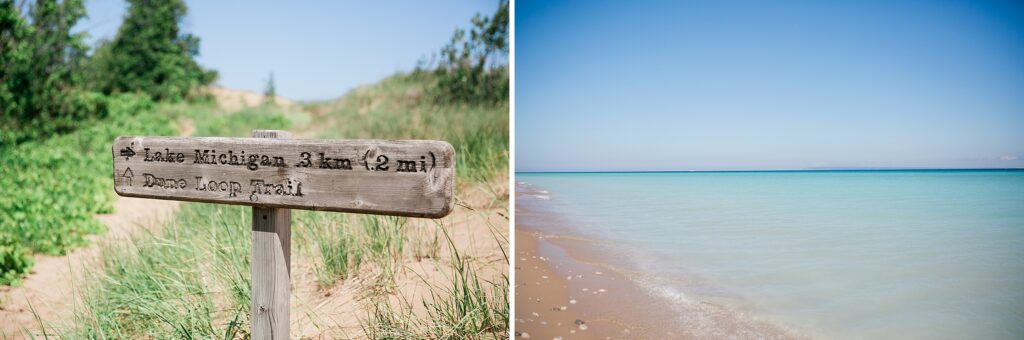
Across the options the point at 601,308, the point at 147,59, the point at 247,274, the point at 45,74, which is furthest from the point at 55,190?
the point at 147,59

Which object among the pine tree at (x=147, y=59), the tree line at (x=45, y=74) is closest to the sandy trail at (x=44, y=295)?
the tree line at (x=45, y=74)

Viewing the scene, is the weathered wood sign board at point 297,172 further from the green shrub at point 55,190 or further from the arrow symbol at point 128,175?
the green shrub at point 55,190

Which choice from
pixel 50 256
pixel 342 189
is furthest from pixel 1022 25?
pixel 50 256

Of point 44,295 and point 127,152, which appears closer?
point 127,152

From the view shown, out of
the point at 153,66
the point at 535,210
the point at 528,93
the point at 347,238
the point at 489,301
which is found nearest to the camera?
the point at 489,301

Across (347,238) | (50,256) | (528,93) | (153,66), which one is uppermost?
(153,66)

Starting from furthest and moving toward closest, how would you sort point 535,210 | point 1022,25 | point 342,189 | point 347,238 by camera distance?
point 535,210 < point 1022,25 < point 347,238 < point 342,189

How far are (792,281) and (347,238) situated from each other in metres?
3.81

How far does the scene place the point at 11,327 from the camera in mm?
3318

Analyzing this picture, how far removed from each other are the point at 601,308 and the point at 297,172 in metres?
2.50

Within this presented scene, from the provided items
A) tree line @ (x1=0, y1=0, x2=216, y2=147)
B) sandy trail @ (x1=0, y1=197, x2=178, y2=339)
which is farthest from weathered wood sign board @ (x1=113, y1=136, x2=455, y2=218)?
tree line @ (x1=0, y1=0, x2=216, y2=147)

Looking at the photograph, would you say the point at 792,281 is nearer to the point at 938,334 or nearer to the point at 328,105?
the point at 938,334

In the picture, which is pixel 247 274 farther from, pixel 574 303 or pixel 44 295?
pixel 574 303

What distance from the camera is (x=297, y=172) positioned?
1.83m
